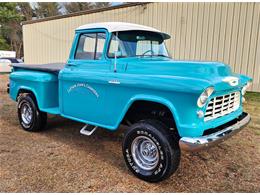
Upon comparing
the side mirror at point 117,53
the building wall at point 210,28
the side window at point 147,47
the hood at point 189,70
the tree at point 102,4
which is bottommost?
the hood at point 189,70

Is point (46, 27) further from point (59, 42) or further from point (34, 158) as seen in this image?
point (34, 158)

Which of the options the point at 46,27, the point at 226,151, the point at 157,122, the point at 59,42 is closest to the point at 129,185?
the point at 157,122

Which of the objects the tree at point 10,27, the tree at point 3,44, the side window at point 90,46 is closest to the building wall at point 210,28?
the side window at point 90,46

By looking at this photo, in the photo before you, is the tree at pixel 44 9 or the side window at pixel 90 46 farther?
the tree at pixel 44 9

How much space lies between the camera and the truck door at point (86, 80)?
407 cm

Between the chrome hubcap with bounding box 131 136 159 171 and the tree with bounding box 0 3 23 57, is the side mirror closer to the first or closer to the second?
the chrome hubcap with bounding box 131 136 159 171

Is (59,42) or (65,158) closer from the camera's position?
(65,158)

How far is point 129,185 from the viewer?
3363 mm

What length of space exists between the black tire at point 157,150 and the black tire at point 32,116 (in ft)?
8.28

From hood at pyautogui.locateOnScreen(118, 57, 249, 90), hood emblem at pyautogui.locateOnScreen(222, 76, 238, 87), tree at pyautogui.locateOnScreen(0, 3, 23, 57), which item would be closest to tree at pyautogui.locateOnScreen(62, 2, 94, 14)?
tree at pyautogui.locateOnScreen(0, 3, 23, 57)

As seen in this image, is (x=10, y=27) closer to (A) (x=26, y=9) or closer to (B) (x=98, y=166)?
(A) (x=26, y=9)

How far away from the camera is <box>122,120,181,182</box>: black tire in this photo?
3213 millimetres

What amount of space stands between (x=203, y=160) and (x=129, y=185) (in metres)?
1.45

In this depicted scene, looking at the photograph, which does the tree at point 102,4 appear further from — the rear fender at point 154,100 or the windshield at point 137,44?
the rear fender at point 154,100
